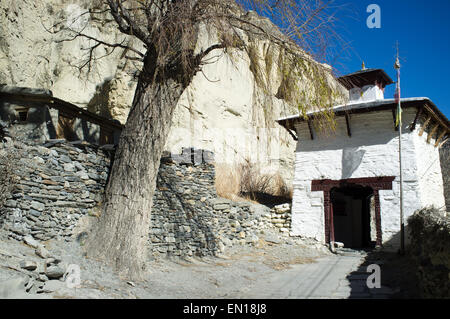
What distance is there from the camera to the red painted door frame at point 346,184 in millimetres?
10297

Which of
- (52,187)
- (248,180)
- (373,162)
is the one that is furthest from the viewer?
(248,180)

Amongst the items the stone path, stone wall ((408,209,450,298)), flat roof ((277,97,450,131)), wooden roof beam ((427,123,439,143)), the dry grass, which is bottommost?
the stone path

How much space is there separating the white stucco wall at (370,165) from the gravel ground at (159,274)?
2.12m

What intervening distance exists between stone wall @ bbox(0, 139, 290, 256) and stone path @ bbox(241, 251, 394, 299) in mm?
2421

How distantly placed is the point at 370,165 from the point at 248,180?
6763mm

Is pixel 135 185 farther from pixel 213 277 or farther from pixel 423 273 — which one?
pixel 423 273

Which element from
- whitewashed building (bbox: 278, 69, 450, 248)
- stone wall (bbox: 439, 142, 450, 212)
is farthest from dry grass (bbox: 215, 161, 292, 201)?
stone wall (bbox: 439, 142, 450, 212)

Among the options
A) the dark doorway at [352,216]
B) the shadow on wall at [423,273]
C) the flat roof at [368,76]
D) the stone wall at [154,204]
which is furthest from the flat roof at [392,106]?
the shadow on wall at [423,273]

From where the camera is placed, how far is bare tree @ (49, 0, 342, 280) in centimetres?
540

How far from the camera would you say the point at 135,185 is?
18.6 ft

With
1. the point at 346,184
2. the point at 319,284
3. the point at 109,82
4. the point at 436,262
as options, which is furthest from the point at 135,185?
the point at 109,82

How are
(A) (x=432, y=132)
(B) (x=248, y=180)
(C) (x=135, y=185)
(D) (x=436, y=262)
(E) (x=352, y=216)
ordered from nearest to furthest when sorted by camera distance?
(D) (x=436, y=262) → (C) (x=135, y=185) → (A) (x=432, y=132) → (E) (x=352, y=216) → (B) (x=248, y=180)

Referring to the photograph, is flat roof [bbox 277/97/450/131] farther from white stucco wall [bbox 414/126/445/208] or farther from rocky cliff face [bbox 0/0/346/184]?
rocky cliff face [bbox 0/0/346/184]
